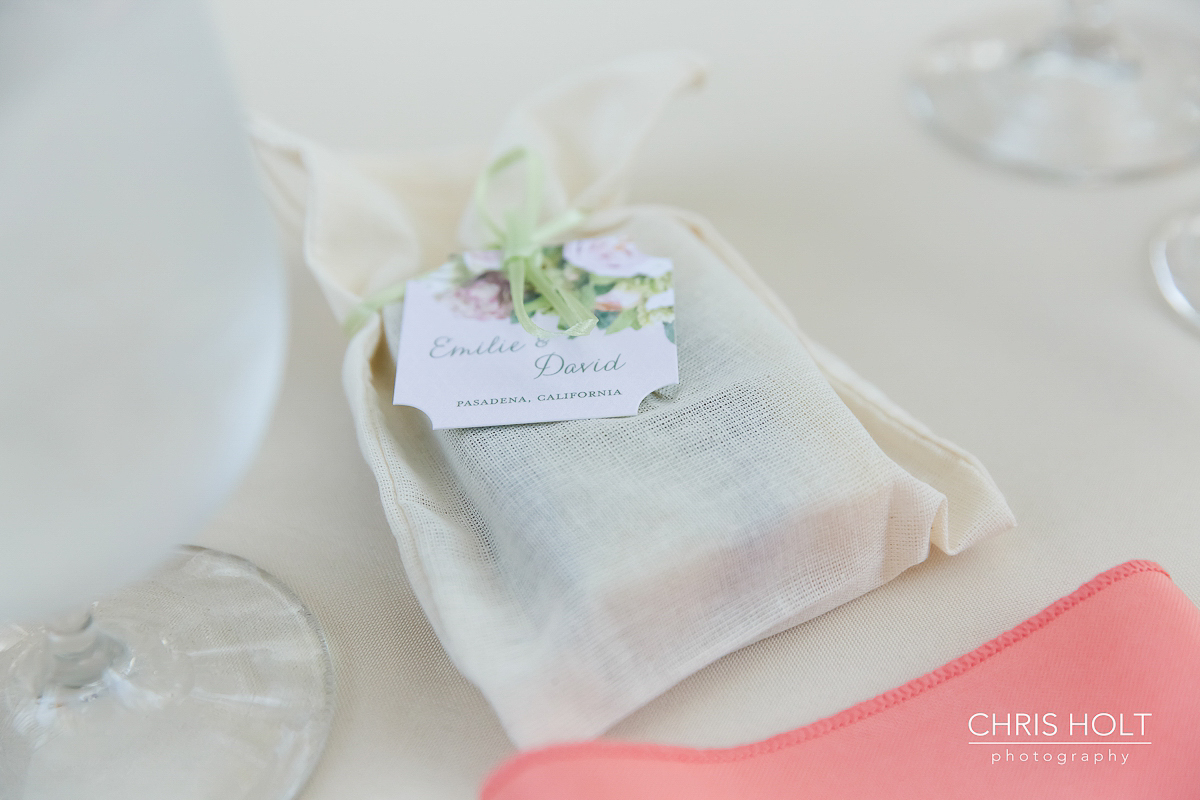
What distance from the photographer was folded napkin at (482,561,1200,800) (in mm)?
403

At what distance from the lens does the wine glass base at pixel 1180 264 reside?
2.14 feet

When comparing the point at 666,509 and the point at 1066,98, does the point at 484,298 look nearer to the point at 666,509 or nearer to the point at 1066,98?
the point at 666,509

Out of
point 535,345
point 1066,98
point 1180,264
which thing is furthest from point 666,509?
point 1066,98

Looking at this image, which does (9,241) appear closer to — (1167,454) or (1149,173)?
(1167,454)

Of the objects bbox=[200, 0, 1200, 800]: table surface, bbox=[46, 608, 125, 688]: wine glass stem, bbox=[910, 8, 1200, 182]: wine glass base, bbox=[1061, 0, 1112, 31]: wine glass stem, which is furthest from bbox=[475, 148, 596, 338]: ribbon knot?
bbox=[1061, 0, 1112, 31]: wine glass stem

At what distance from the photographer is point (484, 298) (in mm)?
555

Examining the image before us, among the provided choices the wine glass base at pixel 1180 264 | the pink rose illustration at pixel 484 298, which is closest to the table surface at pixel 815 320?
the wine glass base at pixel 1180 264

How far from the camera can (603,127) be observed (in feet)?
2.20

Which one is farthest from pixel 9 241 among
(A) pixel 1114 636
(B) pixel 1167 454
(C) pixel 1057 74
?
(C) pixel 1057 74

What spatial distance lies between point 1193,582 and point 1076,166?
1.22ft

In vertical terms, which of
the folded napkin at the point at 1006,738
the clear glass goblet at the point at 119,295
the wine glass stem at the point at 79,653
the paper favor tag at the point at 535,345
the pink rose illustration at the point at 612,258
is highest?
the clear glass goblet at the point at 119,295

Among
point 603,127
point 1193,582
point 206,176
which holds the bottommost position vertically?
point 1193,582

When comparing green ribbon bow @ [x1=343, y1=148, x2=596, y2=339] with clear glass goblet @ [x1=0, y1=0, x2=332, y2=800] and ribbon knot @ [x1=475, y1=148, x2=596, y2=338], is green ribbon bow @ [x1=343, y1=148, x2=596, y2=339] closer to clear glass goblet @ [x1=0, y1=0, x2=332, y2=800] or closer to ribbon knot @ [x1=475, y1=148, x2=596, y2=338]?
ribbon knot @ [x1=475, y1=148, x2=596, y2=338]

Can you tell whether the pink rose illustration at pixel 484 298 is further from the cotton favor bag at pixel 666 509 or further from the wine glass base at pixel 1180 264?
the wine glass base at pixel 1180 264
